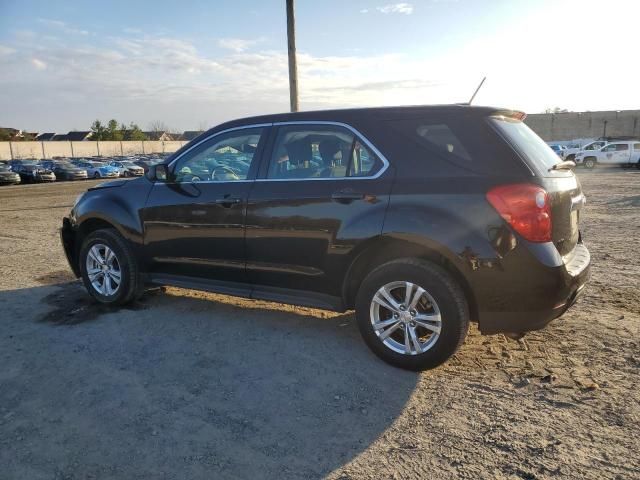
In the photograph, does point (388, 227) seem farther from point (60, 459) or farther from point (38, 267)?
point (38, 267)

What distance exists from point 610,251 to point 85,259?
22.9 ft

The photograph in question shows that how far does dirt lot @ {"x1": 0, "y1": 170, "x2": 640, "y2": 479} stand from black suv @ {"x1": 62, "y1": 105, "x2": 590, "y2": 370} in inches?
15.1

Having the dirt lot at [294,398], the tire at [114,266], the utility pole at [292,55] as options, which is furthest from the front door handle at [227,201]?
the utility pole at [292,55]

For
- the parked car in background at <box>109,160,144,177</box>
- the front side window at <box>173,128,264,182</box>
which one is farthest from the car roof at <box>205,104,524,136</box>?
the parked car in background at <box>109,160,144,177</box>

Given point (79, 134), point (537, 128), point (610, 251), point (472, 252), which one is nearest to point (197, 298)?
point (472, 252)

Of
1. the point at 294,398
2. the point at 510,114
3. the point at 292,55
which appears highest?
the point at 292,55

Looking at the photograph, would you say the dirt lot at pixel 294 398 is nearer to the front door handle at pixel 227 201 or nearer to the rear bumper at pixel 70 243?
the rear bumper at pixel 70 243

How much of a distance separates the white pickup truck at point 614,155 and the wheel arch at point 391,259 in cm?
3435

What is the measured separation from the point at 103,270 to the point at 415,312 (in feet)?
10.8

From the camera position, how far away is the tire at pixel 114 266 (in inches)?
190

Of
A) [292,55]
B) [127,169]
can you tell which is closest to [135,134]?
[127,169]

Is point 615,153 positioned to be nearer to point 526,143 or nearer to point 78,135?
point 526,143

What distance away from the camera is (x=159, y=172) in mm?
4633

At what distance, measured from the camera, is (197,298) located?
207 inches
